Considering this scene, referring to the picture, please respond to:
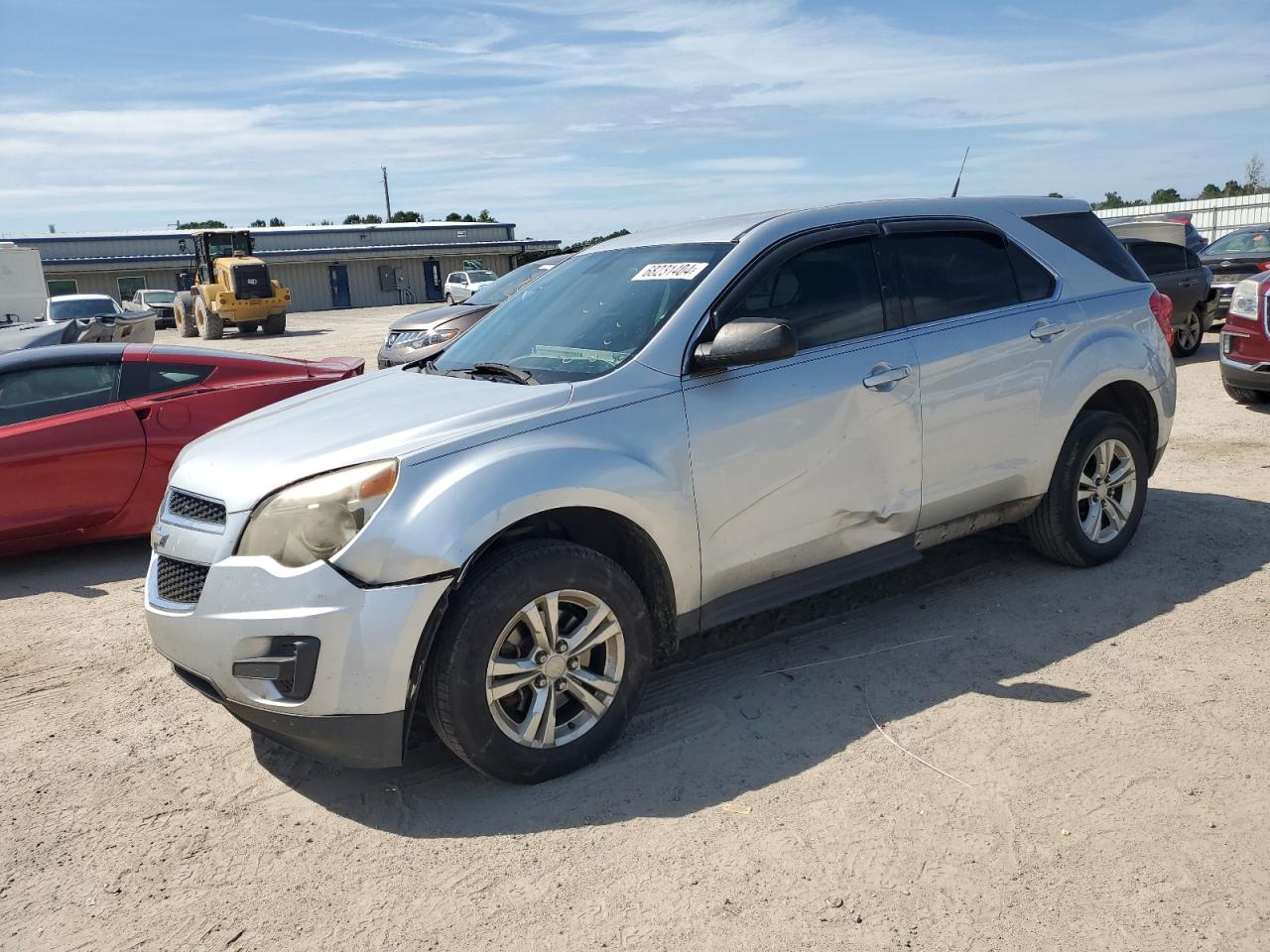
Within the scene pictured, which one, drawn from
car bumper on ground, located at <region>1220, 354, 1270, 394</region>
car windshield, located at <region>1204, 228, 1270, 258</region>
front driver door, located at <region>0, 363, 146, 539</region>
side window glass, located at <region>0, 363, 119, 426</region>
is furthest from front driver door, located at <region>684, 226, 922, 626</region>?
car windshield, located at <region>1204, 228, 1270, 258</region>

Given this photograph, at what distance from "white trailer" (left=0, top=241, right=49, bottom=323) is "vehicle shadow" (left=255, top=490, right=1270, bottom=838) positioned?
25492 millimetres

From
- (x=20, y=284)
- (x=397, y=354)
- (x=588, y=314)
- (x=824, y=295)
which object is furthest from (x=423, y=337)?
(x=20, y=284)

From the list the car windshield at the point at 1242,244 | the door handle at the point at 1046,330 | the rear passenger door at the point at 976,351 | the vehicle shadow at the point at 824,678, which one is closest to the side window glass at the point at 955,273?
the rear passenger door at the point at 976,351

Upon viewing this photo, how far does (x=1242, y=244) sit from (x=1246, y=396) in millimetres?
6581

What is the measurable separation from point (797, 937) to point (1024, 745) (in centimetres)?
131

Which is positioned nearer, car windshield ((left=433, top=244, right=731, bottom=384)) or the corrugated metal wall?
car windshield ((left=433, top=244, right=731, bottom=384))

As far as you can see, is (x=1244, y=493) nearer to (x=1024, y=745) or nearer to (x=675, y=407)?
(x=1024, y=745)

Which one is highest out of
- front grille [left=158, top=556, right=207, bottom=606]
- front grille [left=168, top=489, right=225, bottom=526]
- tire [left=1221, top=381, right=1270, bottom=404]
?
front grille [left=168, top=489, right=225, bottom=526]

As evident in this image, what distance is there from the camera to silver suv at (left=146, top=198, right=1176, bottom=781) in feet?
10.5

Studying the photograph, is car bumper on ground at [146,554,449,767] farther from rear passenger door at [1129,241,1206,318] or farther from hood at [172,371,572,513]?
rear passenger door at [1129,241,1206,318]

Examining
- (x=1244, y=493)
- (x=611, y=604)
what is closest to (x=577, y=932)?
(x=611, y=604)

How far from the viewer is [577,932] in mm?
2748

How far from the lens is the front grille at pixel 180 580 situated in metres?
3.43

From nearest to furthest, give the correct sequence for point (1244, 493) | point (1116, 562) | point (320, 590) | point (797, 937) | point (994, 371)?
point (797, 937), point (320, 590), point (994, 371), point (1116, 562), point (1244, 493)
